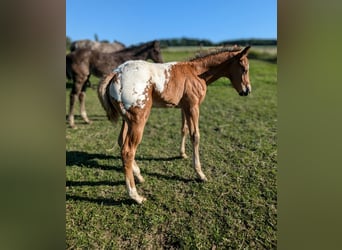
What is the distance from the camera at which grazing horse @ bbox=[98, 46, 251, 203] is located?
2.53 meters

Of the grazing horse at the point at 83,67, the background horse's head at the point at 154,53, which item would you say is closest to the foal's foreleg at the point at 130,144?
the grazing horse at the point at 83,67

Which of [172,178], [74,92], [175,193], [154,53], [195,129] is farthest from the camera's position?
[154,53]

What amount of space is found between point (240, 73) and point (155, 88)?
3.70ft

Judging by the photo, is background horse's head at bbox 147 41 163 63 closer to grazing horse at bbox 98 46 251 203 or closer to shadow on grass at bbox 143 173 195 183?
grazing horse at bbox 98 46 251 203

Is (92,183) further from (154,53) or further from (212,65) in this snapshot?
(154,53)

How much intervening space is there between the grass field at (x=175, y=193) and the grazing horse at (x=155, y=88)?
246 mm

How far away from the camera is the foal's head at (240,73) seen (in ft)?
10.2

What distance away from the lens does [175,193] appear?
2932 mm

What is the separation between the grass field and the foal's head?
1.06 m

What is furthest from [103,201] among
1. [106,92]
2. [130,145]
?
[106,92]
